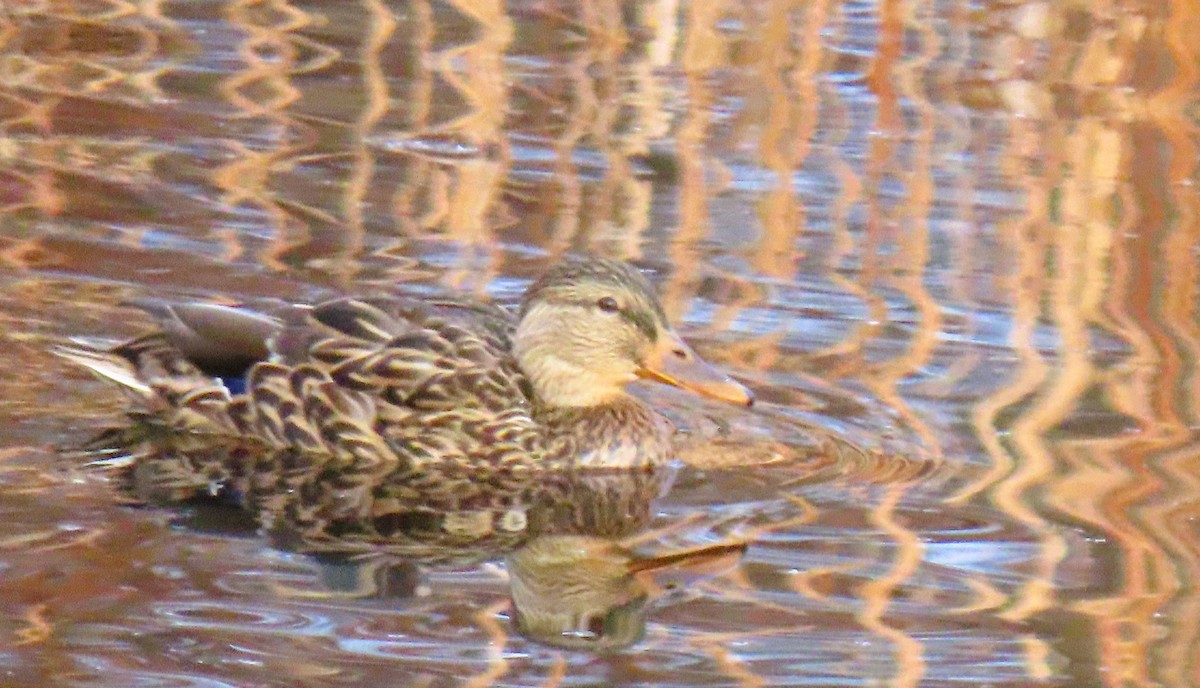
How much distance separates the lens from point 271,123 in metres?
10.4

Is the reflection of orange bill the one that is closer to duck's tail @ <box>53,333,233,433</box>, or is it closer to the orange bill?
the orange bill

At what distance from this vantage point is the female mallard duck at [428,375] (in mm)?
7199

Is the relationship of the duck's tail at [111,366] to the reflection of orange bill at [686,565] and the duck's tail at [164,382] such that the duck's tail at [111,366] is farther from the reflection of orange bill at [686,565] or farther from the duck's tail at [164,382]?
the reflection of orange bill at [686,565]

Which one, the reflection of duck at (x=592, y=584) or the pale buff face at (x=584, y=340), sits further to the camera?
the pale buff face at (x=584, y=340)

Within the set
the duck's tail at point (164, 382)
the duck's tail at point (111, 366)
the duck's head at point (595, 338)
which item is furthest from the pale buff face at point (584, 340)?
the duck's tail at point (111, 366)

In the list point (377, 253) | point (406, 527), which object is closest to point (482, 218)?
point (377, 253)

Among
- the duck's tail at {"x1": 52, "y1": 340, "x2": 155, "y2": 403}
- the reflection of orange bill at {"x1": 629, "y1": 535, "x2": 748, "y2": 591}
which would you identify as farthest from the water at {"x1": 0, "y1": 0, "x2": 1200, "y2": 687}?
the duck's tail at {"x1": 52, "y1": 340, "x2": 155, "y2": 403}

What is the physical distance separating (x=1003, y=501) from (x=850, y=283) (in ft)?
6.44

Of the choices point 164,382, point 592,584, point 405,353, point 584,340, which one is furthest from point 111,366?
point 592,584

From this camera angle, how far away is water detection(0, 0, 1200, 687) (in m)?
5.66

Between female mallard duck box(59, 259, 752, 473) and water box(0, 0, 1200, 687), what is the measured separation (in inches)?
9.5

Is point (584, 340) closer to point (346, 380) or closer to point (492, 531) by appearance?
point (346, 380)

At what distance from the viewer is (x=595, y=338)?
288 inches

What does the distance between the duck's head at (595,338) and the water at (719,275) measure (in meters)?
0.33
